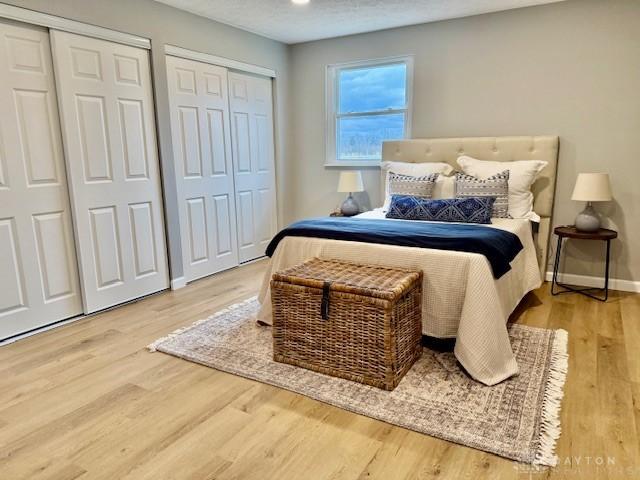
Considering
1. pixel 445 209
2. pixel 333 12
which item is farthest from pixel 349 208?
pixel 333 12

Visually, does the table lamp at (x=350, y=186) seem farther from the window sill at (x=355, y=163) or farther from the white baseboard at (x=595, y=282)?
the white baseboard at (x=595, y=282)

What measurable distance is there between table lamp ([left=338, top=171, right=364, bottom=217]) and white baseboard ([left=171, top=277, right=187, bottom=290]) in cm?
166

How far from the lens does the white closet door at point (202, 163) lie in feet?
12.5

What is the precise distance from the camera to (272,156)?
4.97 m

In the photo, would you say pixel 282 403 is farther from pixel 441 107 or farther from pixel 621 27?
pixel 621 27

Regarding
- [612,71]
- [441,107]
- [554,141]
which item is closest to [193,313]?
[441,107]

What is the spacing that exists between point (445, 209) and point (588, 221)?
1.16m

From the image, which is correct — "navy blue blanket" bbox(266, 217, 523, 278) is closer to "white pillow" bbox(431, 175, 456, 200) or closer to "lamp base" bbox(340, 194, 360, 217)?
"white pillow" bbox(431, 175, 456, 200)

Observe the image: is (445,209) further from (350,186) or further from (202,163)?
Result: (202,163)

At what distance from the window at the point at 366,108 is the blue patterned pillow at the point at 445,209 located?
1292 millimetres

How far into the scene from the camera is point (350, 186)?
173 inches

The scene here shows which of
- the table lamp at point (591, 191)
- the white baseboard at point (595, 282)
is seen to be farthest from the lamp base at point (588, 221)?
the white baseboard at point (595, 282)

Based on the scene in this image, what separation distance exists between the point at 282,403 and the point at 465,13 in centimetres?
352

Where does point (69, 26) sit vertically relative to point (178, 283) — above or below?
above
